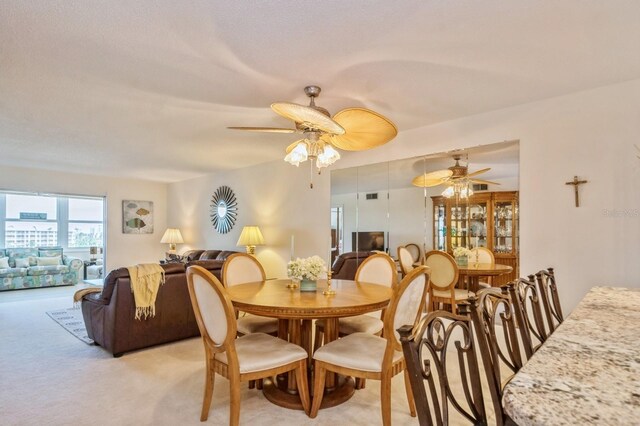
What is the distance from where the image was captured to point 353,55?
2.18 m

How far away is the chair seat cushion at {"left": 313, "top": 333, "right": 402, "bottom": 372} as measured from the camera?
6.67 feet

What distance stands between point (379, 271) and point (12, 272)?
7.38 m

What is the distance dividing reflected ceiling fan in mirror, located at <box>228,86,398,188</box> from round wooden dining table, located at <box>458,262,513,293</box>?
1.57m

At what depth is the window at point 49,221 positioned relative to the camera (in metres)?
7.56

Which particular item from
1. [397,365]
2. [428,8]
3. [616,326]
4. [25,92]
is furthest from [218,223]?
[616,326]

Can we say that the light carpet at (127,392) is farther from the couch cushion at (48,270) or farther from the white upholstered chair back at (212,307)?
Result: the couch cushion at (48,270)

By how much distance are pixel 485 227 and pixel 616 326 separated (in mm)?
2132

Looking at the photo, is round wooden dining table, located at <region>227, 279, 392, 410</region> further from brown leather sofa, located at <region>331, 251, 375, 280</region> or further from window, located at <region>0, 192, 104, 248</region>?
window, located at <region>0, 192, 104, 248</region>

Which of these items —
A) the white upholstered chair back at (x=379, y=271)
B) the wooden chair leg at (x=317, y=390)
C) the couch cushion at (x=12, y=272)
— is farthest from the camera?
the couch cushion at (x=12, y=272)

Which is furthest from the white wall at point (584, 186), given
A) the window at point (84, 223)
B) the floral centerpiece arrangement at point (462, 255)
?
the window at point (84, 223)

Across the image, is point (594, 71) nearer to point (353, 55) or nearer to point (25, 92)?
point (353, 55)

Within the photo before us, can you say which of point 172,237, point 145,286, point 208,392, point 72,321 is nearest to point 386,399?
point 208,392

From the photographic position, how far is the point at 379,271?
3215mm

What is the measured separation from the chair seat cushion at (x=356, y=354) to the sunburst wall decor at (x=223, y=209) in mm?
4496
